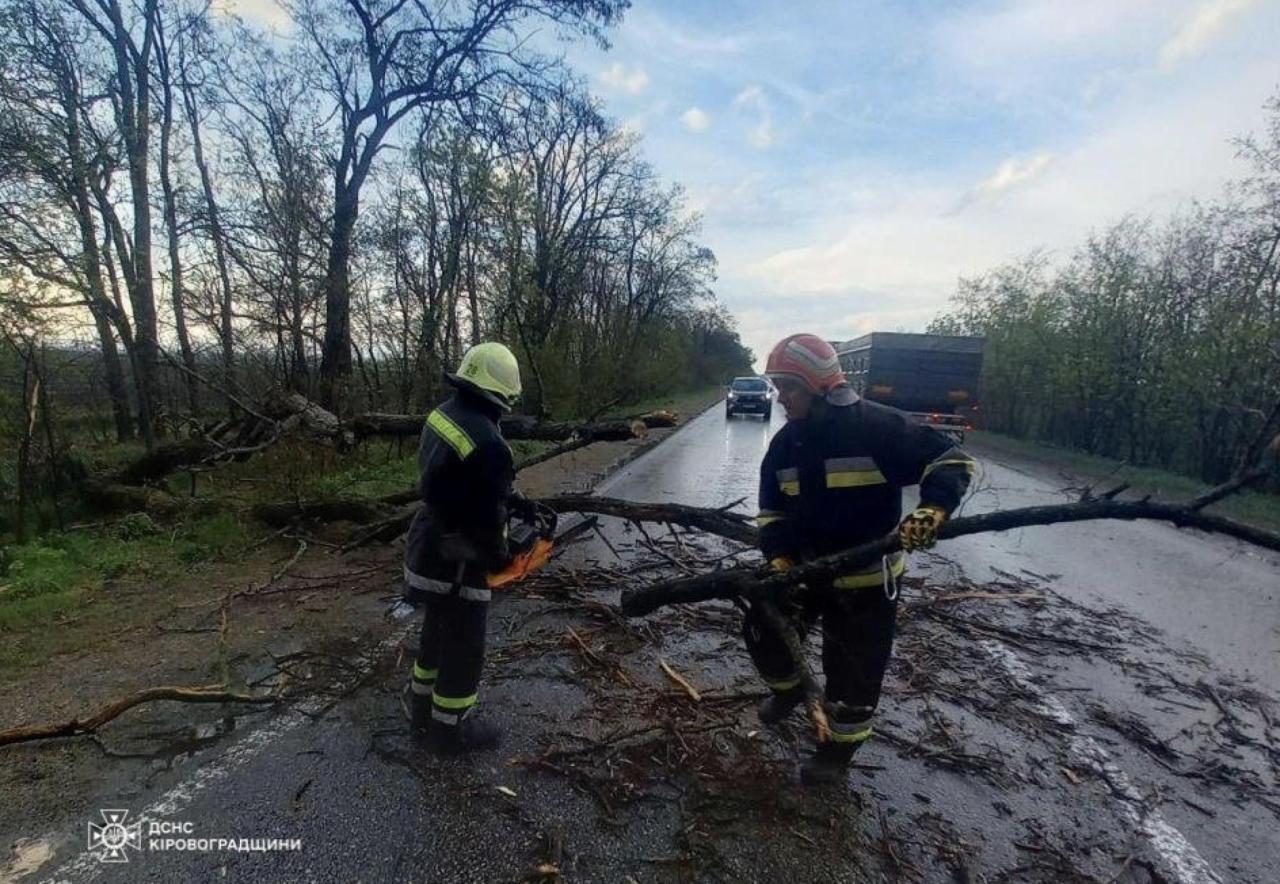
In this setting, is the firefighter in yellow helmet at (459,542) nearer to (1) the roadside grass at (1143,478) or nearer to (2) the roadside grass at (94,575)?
(2) the roadside grass at (94,575)

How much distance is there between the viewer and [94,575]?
5.32 m

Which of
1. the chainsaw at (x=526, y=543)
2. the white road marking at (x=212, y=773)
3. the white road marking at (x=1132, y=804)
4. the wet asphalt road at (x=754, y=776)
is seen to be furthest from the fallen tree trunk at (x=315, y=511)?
the white road marking at (x=1132, y=804)

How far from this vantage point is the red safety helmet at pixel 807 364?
2.75 meters

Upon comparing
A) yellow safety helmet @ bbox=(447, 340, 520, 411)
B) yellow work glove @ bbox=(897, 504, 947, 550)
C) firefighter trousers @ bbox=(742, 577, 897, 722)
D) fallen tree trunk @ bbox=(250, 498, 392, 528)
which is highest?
yellow safety helmet @ bbox=(447, 340, 520, 411)

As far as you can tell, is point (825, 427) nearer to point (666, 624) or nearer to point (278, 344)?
point (666, 624)

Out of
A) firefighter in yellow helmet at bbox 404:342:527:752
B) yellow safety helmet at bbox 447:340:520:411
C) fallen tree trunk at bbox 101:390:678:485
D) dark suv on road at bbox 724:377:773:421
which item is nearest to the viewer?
firefighter in yellow helmet at bbox 404:342:527:752

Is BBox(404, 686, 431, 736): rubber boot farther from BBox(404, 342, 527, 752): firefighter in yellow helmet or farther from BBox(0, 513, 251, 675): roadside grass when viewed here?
BBox(0, 513, 251, 675): roadside grass

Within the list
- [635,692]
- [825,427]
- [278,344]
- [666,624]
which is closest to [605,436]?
[666,624]

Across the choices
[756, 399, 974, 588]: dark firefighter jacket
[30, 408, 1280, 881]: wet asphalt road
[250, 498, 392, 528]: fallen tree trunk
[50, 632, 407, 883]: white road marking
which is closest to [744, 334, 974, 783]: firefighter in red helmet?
[756, 399, 974, 588]: dark firefighter jacket

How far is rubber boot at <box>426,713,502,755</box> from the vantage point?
3.05 m

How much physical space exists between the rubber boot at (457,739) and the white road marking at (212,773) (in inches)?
27.8

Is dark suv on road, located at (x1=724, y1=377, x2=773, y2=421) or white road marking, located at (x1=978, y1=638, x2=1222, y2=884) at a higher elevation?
dark suv on road, located at (x1=724, y1=377, x2=773, y2=421)

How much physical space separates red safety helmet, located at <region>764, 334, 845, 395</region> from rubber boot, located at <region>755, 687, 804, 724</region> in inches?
59.2

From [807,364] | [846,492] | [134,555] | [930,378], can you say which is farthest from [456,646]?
[930,378]
